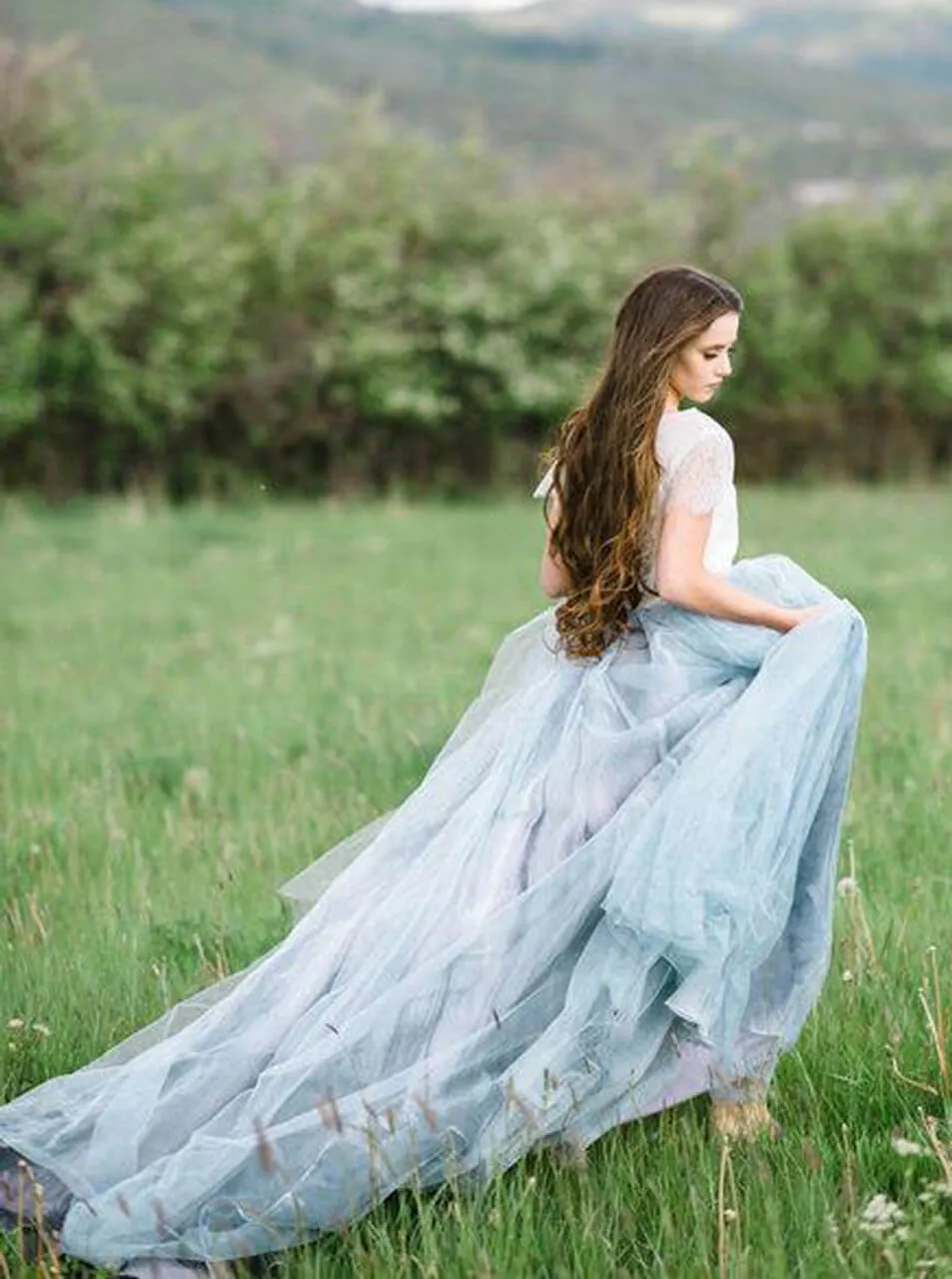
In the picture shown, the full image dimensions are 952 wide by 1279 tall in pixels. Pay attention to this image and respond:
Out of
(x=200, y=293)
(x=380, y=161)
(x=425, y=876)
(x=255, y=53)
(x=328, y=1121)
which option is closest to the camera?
(x=328, y=1121)

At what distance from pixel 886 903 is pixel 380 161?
2288 centimetres

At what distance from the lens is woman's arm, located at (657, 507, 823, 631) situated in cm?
402

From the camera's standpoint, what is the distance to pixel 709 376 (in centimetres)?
414

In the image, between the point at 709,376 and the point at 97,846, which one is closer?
the point at 709,376

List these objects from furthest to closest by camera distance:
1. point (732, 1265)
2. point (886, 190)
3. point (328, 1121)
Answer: point (886, 190) → point (328, 1121) → point (732, 1265)

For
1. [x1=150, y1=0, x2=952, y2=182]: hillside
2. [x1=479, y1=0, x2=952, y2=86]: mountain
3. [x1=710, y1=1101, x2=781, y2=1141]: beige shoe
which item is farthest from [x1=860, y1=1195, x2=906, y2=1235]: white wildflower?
[x1=479, y1=0, x2=952, y2=86]: mountain

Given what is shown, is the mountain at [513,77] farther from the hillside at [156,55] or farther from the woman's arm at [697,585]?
the woman's arm at [697,585]

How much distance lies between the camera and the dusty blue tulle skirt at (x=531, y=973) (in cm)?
375

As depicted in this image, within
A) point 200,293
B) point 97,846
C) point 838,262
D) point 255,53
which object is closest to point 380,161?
point 200,293

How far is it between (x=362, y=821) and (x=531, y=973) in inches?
107

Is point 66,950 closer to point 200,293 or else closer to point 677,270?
point 677,270

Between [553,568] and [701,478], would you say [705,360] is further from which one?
[553,568]

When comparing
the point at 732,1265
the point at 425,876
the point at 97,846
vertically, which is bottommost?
the point at 97,846

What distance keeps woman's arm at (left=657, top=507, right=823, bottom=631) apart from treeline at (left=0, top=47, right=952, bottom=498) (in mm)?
19971
